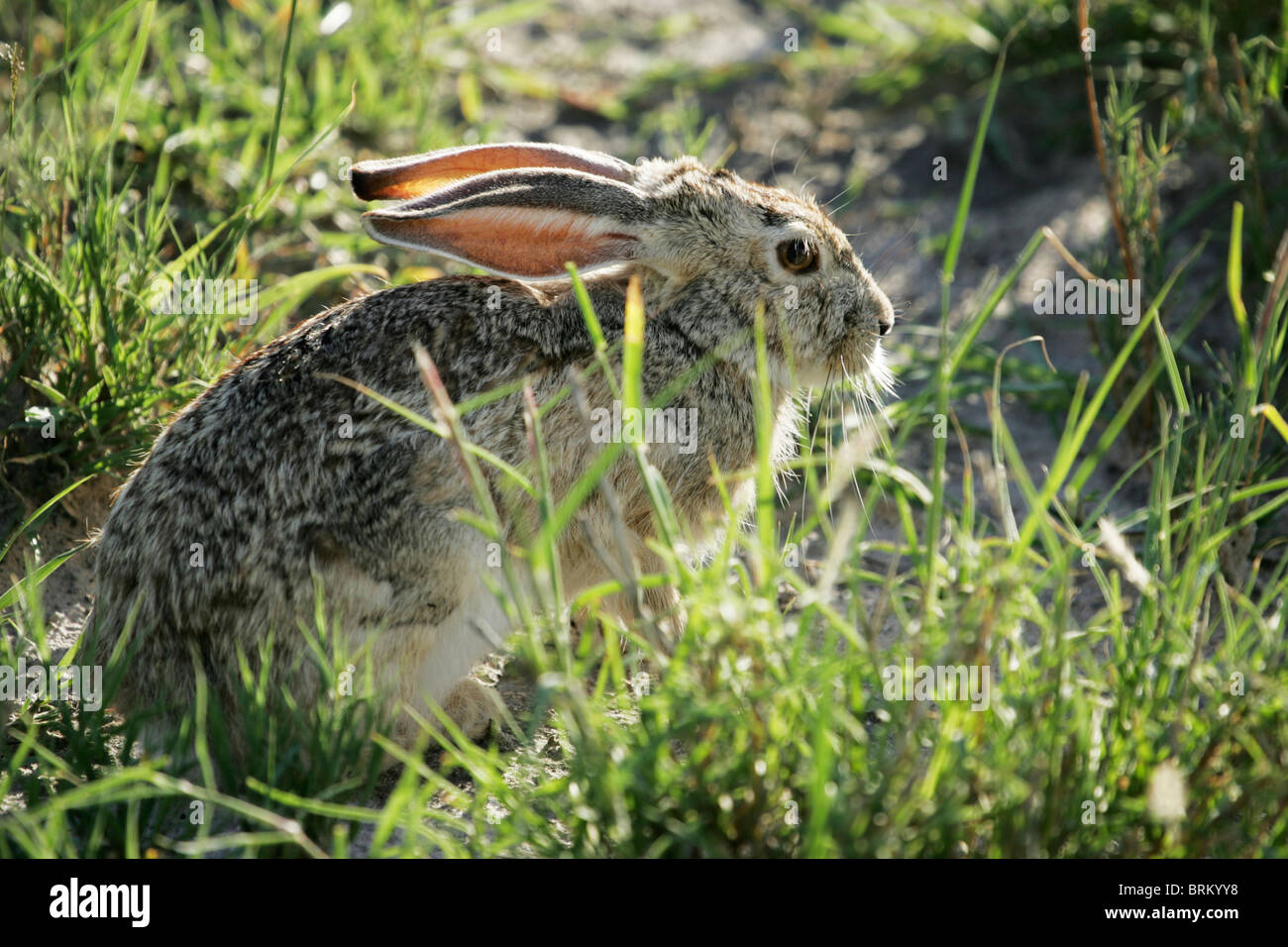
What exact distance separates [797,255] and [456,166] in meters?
1.18

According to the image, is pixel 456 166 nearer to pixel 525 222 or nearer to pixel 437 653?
pixel 525 222

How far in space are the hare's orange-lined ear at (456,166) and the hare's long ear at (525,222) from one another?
0.68 ft

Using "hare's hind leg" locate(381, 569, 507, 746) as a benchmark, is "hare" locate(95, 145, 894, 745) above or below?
above

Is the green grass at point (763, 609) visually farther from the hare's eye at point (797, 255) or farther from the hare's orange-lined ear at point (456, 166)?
the hare's eye at point (797, 255)

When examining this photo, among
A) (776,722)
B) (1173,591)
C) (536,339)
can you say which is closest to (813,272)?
(536,339)

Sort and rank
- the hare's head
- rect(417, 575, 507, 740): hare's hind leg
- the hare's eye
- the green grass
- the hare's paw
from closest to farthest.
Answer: the green grass
rect(417, 575, 507, 740): hare's hind leg
the hare's head
the hare's paw
the hare's eye

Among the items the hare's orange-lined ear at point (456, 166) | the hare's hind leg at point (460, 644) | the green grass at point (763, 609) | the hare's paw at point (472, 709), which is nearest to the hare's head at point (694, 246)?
the hare's orange-lined ear at point (456, 166)

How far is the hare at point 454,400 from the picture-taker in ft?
12.1

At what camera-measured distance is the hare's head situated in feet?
13.7

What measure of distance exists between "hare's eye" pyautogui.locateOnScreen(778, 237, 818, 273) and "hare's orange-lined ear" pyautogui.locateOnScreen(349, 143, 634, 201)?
23.9 inches

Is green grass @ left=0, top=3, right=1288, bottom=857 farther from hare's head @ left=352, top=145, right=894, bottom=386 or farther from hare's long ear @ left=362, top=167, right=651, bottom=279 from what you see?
hare's long ear @ left=362, top=167, right=651, bottom=279

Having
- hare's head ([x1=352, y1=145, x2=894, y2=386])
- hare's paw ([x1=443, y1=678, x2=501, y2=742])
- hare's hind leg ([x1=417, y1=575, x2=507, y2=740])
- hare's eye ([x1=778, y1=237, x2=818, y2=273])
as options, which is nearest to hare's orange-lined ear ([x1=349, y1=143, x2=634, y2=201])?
hare's head ([x1=352, y1=145, x2=894, y2=386])

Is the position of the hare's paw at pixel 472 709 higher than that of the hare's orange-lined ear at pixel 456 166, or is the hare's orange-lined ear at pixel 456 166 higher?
the hare's orange-lined ear at pixel 456 166

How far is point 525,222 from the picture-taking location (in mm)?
4121
